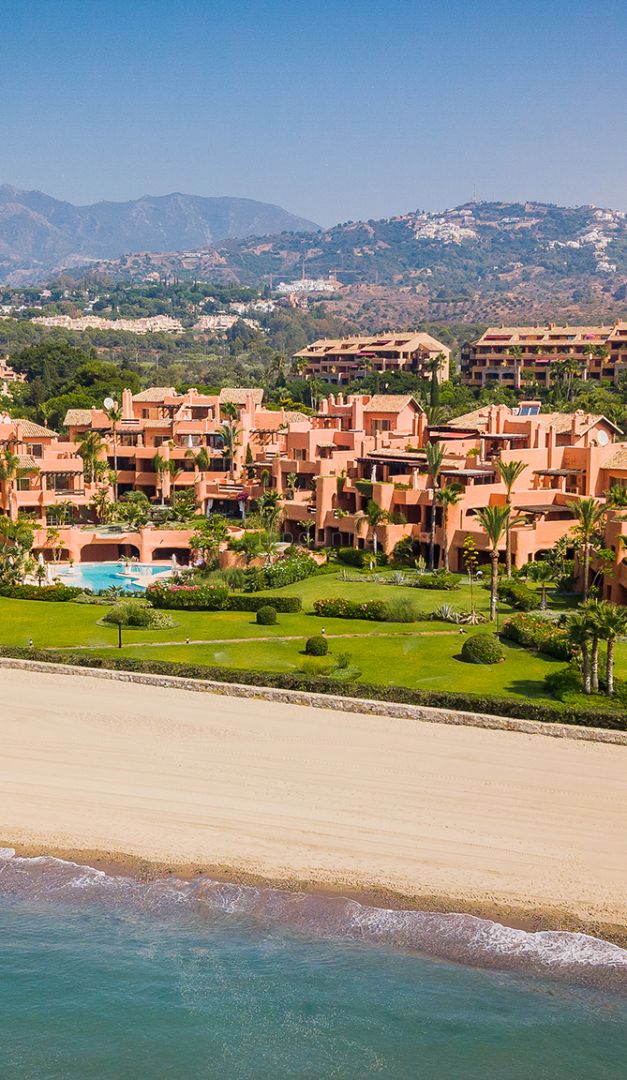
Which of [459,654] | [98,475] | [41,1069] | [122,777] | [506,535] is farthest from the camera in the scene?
[98,475]

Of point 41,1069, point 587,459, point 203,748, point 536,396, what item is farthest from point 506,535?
point 536,396

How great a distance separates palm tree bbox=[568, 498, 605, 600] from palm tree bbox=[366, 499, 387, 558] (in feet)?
40.4

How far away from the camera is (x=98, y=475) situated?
254ft

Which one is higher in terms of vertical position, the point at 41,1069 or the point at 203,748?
the point at 203,748

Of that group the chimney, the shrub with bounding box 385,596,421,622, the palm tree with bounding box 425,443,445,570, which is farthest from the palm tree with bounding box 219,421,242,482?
the shrub with bounding box 385,596,421,622

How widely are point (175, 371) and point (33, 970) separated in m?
149

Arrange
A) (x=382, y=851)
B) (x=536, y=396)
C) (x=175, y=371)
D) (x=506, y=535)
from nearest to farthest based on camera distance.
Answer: (x=382, y=851) → (x=506, y=535) → (x=536, y=396) → (x=175, y=371)

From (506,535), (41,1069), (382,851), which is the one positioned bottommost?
(41,1069)

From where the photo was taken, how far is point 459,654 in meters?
40.6

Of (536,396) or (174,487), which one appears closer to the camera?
(174,487)

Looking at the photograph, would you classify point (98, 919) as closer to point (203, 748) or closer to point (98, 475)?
point (203, 748)

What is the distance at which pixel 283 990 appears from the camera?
22578 millimetres

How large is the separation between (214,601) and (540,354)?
331 ft

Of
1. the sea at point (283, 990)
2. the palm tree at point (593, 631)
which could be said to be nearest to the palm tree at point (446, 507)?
the palm tree at point (593, 631)
